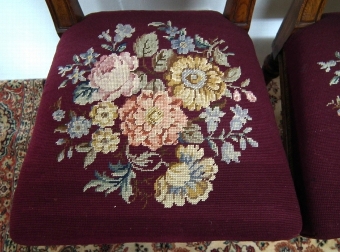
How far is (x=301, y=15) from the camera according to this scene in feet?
2.09

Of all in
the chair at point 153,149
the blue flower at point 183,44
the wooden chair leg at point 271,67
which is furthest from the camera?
the wooden chair leg at point 271,67

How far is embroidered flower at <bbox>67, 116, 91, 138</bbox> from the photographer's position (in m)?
0.55

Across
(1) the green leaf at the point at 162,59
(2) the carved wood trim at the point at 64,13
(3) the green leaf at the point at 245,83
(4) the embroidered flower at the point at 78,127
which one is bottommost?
(3) the green leaf at the point at 245,83

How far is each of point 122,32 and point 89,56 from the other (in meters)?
0.08

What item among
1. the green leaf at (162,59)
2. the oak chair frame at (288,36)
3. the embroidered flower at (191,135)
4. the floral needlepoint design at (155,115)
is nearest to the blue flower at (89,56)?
the floral needlepoint design at (155,115)

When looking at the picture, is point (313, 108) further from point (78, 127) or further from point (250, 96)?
point (78, 127)

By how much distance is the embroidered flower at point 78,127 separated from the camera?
0.55m

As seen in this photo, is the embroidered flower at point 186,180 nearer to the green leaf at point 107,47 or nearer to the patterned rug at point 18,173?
the green leaf at point 107,47

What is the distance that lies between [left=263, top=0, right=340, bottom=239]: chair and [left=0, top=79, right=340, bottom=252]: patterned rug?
1.20 ft

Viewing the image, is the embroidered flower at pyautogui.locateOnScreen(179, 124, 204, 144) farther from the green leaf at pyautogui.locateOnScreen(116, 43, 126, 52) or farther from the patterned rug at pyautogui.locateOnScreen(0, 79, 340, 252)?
the patterned rug at pyautogui.locateOnScreen(0, 79, 340, 252)

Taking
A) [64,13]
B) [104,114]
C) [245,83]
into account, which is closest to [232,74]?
A: [245,83]

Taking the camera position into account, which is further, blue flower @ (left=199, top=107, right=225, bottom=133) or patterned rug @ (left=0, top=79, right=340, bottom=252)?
patterned rug @ (left=0, top=79, right=340, bottom=252)

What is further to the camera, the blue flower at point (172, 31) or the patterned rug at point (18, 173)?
the patterned rug at point (18, 173)

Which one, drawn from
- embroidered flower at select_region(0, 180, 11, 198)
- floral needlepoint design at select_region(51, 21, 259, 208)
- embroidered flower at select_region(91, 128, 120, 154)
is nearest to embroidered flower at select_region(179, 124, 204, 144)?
floral needlepoint design at select_region(51, 21, 259, 208)
